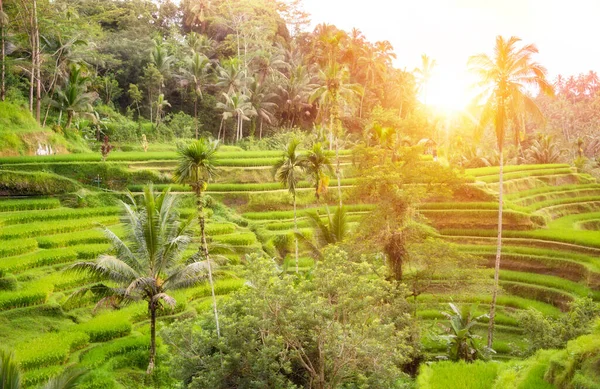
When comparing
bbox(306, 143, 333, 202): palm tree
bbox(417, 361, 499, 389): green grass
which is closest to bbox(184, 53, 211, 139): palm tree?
bbox(306, 143, 333, 202): palm tree

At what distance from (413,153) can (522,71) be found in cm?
585

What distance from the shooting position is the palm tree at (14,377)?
8.52 metres

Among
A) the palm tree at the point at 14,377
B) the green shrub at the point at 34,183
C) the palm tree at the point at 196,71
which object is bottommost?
the palm tree at the point at 14,377

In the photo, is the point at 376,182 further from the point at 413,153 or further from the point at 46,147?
the point at 46,147

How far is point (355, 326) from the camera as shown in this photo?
13375 mm

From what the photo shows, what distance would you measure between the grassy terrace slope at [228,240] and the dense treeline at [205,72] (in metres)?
9.09

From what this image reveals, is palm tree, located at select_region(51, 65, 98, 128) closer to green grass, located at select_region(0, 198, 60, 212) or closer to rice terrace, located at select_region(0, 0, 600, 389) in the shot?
rice terrace, located at select_region(0, 0, 600, 389)

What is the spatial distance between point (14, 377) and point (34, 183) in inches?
755

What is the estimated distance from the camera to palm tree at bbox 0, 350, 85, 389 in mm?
8516

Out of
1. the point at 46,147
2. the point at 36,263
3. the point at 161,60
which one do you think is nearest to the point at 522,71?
the point at 36,263

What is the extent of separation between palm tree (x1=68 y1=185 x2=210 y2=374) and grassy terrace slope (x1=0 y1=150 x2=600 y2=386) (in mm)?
1368

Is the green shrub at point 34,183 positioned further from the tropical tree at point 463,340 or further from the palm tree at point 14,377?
the tropical tree at point 463,340

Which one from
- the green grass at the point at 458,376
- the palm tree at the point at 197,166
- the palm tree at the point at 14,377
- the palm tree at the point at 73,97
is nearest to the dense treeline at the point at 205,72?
the palm tree at the point at 73,97

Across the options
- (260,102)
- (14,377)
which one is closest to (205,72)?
(260,102)
